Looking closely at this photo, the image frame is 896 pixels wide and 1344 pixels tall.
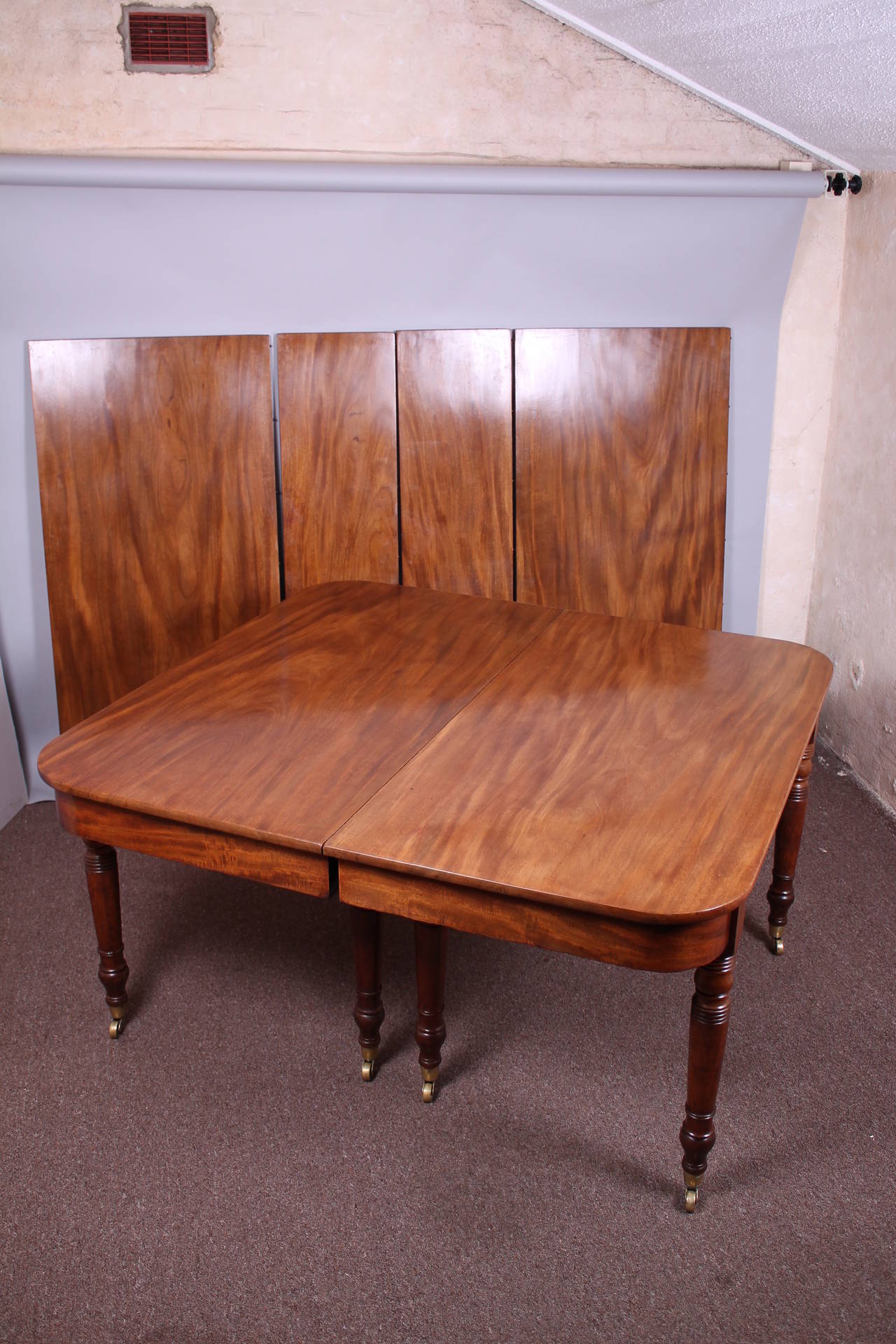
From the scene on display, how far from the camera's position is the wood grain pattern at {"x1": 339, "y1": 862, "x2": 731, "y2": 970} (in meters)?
1.56

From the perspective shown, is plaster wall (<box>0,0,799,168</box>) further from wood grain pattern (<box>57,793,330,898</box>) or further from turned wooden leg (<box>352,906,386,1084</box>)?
turned wooden leg (<box>352,906,386,1084</box>)

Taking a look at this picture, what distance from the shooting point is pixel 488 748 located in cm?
197

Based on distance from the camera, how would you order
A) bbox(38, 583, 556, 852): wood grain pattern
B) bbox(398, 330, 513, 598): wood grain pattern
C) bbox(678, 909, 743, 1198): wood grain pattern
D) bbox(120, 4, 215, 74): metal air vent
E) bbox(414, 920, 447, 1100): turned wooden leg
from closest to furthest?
bbox(678, 909, 743, 1198): wood grain pattern < bbox(38, 583, 556, 852): wood grain pattern < bbox(414, 920, 447, 1100): turned wooden leg < bbox(120, 4, 215, 74): metal air vent < bbox(398, 330, 513, 598): wood grain pattern

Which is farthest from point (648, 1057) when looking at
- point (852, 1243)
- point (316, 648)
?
point (316, 648)

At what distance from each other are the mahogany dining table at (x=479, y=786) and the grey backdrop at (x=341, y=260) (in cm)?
110

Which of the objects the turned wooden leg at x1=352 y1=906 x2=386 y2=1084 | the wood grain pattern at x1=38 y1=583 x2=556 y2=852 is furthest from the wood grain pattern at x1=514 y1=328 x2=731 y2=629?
the turned wooden leg at x1=352 y1=906 x2=386 y2=1084

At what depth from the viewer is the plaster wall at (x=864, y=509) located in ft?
10.1

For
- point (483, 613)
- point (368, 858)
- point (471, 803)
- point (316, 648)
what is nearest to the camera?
→ point (368, 858)

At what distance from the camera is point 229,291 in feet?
10.1

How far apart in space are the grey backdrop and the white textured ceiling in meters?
0.20

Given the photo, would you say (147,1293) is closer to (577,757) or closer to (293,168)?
(577,757)

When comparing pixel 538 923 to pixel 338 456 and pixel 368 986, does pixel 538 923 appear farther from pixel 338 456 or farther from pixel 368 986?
pixel 338 456

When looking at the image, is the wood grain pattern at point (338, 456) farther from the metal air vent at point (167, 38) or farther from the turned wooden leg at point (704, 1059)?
the turned wooden leg at point (704, 1059)

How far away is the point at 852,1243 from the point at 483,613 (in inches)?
59.1
